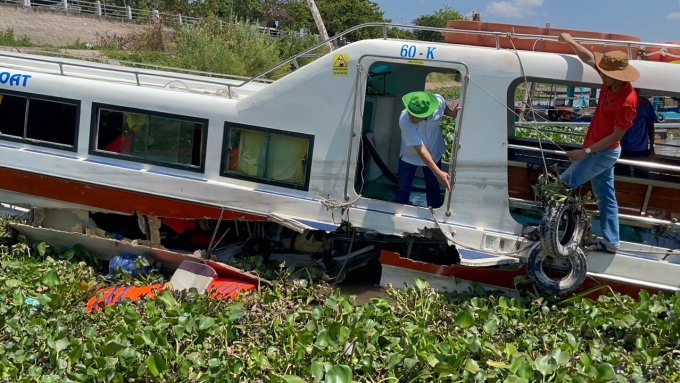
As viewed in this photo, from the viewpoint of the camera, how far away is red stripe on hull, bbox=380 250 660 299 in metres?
5.86

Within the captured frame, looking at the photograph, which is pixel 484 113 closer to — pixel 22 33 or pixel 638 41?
pixel 638 41

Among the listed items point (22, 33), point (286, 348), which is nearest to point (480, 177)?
point (286, 348)

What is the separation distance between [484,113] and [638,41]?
168 cm

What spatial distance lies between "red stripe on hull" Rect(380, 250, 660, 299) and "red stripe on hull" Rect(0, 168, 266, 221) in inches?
56.1

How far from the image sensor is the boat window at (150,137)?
6801mm

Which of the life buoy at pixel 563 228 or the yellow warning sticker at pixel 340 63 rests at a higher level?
the yellow warning sticker at pixel 340 63

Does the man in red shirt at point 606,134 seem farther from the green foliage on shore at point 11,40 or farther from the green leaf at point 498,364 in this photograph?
the green foliage on shore at point 11,40

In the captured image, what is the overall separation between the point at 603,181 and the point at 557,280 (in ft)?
3.09

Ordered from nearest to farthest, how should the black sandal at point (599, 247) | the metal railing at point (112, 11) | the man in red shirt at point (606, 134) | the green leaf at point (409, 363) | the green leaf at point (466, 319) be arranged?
the green leaf at point (409, 363) → the green leaf at point (466, 319) → the man in red shirt at point (606, 134) → the black sandal at point (599, 247) → the metal railing at point (112, 11)

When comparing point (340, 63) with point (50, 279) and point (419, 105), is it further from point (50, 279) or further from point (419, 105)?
point (50, 279)

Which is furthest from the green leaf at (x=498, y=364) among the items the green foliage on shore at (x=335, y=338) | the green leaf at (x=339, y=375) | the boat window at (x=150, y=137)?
the boat window at (x=150, y=137)

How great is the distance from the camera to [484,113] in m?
5.96

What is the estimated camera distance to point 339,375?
3.94 m

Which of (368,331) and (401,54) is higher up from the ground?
(401,54)
